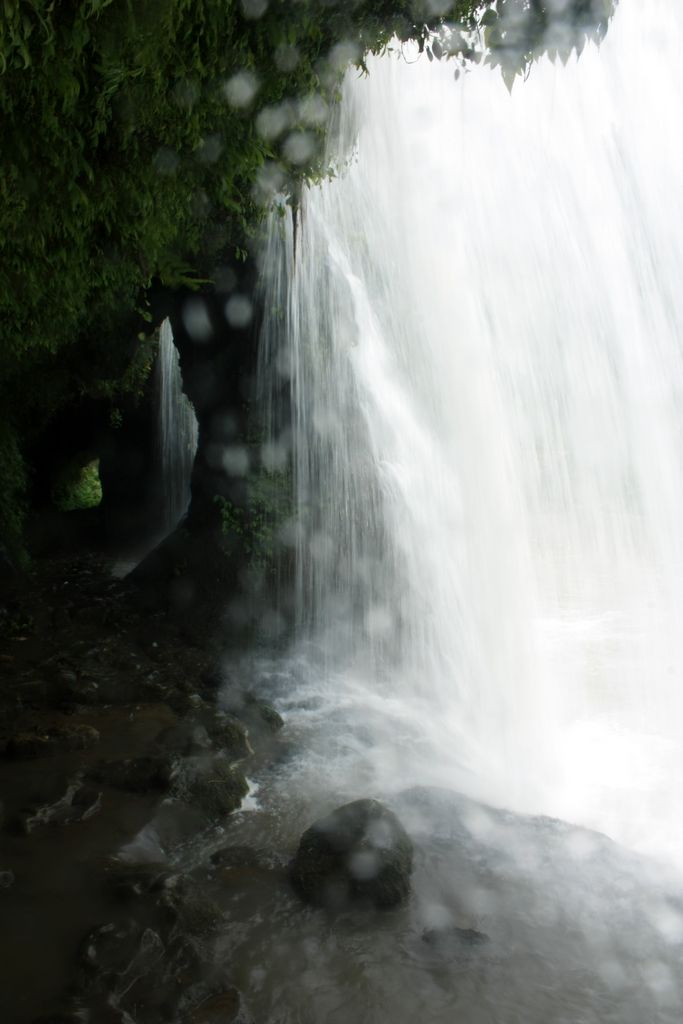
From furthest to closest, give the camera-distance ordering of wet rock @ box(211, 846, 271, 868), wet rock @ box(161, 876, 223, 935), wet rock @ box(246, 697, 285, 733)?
1. wet rock @ box(246, 697, 285, 733)
2. wet rock @ box(211, 846, 271, 868)
3. wet rock @ box(161, 876, 223, 935)

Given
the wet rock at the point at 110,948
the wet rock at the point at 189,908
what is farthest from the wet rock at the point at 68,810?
the wet rock at the point at 110,948

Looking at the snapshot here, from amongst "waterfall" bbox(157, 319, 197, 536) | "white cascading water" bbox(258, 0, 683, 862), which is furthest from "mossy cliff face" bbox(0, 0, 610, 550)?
"waterfall" bbox(157, 319, 197, 536)

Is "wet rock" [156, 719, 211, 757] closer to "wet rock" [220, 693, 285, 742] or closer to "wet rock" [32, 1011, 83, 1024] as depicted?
"wet rock" [220, 693, 285, 742]

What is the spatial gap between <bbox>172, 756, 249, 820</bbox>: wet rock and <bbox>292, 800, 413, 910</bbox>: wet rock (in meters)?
1.12

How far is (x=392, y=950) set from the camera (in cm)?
479

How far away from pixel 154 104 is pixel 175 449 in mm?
15539

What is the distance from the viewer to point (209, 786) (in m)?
6.44

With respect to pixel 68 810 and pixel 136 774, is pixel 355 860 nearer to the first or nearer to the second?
pixel 136 774

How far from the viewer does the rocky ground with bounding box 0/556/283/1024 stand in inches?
165

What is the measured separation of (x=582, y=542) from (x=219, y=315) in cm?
1393

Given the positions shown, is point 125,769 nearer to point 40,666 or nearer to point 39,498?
point 40,666

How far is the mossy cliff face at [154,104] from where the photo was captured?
3.78 meters

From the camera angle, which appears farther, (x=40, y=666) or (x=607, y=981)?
(x=40, y=666)

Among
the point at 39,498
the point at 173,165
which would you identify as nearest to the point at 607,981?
the point at 173,165
